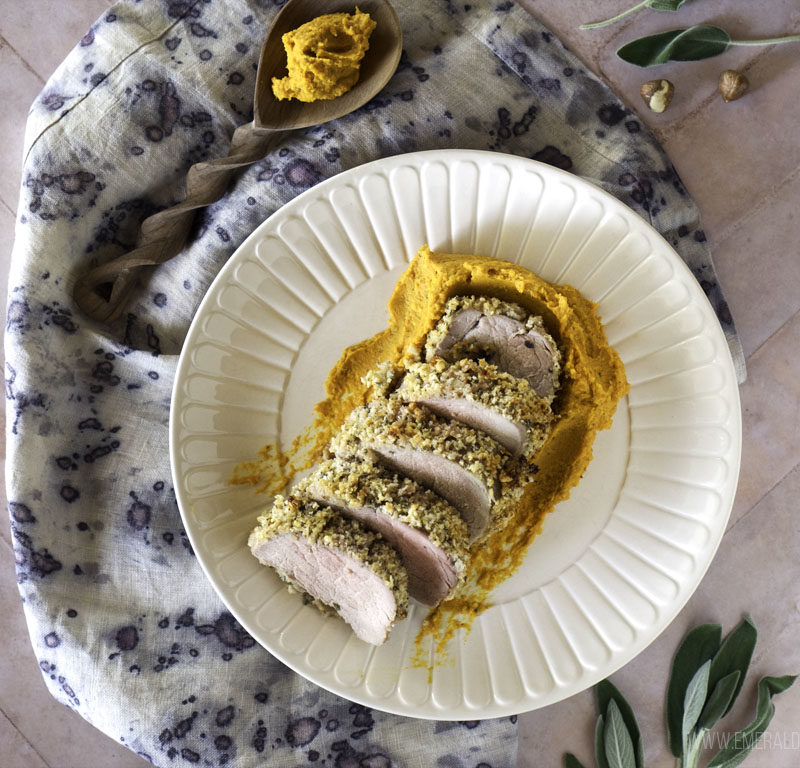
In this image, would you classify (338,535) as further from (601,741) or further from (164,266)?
(601,741)

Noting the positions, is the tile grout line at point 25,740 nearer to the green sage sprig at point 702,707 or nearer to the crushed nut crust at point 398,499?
the crushed nut crust at point 398,499

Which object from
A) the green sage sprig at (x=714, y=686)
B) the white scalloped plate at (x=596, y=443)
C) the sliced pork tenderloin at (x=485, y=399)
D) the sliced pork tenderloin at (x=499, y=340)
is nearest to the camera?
the sliced pork tenderloin at (x=485, y=399)

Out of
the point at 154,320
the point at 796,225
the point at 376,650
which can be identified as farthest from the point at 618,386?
the point at 154,320

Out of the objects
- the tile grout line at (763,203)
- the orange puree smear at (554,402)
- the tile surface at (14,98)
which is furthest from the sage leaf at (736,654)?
the tile surface at (14,98)

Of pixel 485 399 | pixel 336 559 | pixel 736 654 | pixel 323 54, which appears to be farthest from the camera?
pixel 736 654

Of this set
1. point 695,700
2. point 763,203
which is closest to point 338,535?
point 695,700

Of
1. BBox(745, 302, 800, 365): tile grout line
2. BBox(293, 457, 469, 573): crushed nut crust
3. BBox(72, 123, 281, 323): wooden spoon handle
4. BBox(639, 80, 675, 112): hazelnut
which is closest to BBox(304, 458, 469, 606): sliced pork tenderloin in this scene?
BBox(293, 457, 469, 573): crushed nut crust

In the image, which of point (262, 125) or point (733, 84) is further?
point (733, 84)
